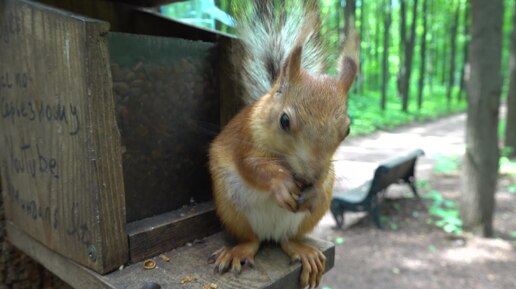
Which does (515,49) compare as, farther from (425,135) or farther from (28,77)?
(28,77)

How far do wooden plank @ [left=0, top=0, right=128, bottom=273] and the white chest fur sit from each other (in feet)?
1.24

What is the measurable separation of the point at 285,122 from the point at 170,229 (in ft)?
1.73

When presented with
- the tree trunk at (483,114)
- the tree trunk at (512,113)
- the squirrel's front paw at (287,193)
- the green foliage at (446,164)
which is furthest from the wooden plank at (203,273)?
the tree trunk at (512,113)

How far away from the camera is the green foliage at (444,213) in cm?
520

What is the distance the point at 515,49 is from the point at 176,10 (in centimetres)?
866

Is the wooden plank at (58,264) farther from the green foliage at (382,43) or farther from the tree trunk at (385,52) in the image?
the tree trunk at (385,52)

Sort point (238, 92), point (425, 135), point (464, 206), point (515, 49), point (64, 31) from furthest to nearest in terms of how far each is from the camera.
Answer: point (425, 135)
point (515, 49)
point (464, 206)
point (238, 92)
point (64, 31)

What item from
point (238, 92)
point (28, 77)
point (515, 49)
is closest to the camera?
point (28, 77)

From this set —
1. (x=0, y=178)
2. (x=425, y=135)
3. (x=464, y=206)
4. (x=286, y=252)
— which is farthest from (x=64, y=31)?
(x=425, y=135)

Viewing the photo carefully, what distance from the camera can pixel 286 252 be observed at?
1.44 metres

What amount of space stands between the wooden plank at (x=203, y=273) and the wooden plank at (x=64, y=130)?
0.29 ft

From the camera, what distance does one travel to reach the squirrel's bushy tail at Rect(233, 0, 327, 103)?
146 cm

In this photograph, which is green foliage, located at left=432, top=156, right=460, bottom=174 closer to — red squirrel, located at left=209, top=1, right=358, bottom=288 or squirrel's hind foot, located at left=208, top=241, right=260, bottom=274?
red squirrel, located at left=209, top=1, right=358, bottom=288

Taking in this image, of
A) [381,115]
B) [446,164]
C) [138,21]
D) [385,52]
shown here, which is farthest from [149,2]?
[385,52]
